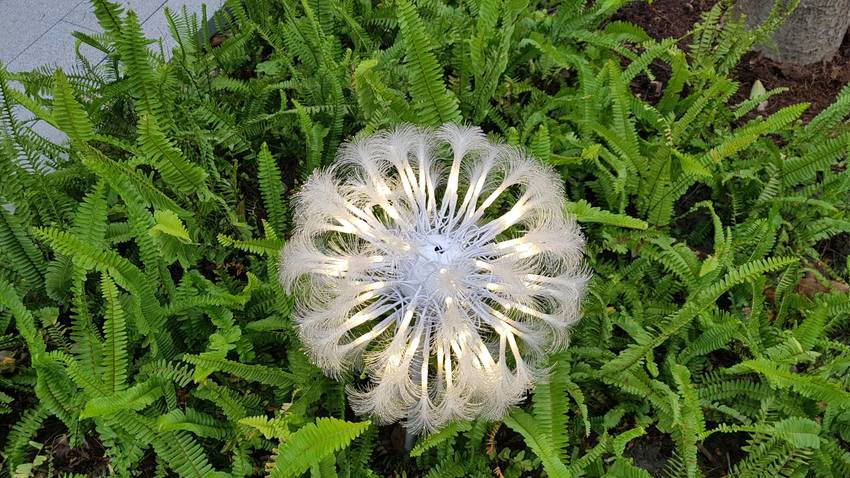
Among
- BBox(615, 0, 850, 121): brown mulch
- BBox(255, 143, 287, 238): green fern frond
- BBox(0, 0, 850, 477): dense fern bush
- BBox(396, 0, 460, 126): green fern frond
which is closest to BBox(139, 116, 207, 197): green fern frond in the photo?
BBox(0, 0, 850, 477): dense fern bush

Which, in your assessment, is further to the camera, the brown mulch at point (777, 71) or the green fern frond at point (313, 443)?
the brown mulch at point (777, 71)

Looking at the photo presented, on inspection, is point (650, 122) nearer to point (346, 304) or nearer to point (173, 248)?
point (346, 304)

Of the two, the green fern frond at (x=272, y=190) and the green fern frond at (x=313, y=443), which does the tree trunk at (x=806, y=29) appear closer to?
the green fern frond at (x=272, y=190)

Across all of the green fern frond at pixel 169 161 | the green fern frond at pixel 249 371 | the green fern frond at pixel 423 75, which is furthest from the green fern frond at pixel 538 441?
the green fern frond at pixel 169 161

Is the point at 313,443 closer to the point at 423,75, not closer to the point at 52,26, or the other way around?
the point at 423,75

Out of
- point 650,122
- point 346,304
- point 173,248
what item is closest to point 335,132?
point 173,248

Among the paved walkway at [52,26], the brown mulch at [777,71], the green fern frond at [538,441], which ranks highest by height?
the paved walkway at [52,26]
